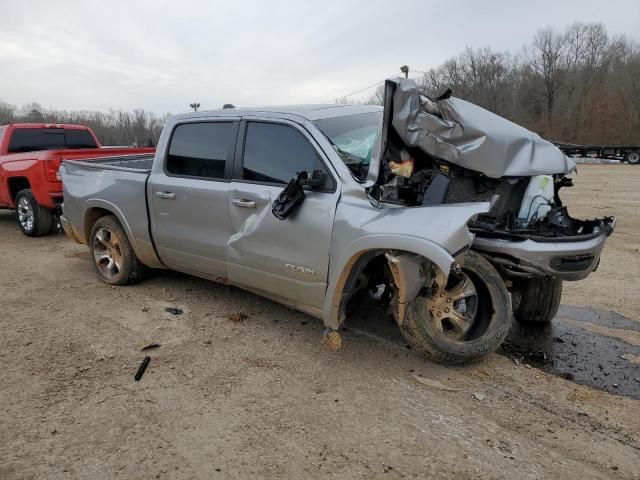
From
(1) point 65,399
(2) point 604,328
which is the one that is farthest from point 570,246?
(1) point 65,399

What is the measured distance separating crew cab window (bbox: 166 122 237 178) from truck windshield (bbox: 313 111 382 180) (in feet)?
3.00

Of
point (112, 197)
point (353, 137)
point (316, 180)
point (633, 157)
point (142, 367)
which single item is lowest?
point (142, 367)

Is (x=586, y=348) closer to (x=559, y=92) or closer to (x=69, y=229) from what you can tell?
(x=69, y=229)

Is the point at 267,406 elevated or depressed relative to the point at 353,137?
depressed

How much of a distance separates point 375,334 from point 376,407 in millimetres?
1132

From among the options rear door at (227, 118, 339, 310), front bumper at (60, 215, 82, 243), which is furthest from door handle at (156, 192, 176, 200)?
front bumper at (60, 215, 82, 243)

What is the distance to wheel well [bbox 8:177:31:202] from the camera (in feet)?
27.9

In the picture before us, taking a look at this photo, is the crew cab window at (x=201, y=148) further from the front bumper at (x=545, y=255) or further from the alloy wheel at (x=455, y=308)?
the front bumper at (x=545, y=255)

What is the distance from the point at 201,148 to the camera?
4582 mm

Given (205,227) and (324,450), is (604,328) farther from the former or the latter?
(205,227)

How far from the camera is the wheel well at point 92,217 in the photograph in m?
5.66

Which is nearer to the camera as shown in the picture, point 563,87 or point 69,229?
point 69,229

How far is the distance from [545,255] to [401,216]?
1.05 m

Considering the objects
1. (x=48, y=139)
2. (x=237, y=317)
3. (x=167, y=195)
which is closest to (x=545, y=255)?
(x=237, y=317)
